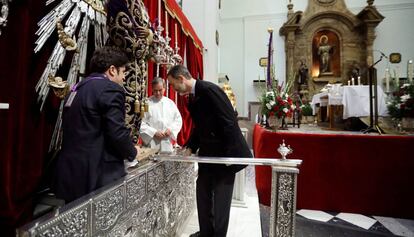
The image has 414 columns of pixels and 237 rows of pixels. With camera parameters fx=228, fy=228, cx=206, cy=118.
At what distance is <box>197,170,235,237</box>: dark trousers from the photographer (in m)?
1.62

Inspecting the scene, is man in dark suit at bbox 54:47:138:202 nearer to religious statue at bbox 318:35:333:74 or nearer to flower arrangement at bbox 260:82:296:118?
flower arrangement at bbox 260:82:296:118

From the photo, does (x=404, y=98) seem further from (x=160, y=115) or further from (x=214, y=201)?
(x=160, y=115)

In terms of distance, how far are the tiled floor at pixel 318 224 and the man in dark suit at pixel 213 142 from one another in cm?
53

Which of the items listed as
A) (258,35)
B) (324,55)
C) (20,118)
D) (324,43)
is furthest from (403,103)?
(258,35)

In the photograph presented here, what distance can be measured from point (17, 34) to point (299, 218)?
114 inches

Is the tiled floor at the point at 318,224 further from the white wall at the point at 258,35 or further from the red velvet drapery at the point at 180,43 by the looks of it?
the white wall at the point at 258,35

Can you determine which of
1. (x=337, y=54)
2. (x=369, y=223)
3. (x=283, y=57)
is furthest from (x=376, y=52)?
(x=369, y=223)

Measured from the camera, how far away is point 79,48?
1645 mm

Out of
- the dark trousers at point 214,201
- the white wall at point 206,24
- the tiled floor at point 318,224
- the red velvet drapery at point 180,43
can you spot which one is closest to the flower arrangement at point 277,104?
the tiled floor at point 318,224

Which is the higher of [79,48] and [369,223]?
[79,48]

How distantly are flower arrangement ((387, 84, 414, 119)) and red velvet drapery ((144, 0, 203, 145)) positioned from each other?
3082mm

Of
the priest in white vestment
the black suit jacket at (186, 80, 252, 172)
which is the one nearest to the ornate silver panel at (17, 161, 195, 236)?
the black suit jacket at (186, 80, 252, 172)

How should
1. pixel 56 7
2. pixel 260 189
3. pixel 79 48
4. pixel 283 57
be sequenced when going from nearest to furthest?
pixel 56 7 → pixel 79 48 → pixel 260 189 → pixel 283 57

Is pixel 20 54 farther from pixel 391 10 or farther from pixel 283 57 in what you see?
pixel 391 10
